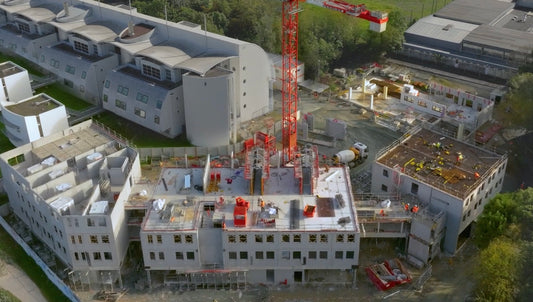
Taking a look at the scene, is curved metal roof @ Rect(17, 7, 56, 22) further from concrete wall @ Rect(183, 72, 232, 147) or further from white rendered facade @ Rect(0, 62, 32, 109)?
concrete wall @ Rect(183, 72, 232, 147)

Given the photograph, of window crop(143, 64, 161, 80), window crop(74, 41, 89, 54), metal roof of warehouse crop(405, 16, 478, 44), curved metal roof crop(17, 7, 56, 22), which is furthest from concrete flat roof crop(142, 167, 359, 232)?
metal roof of warehouse crop(405, 16, 478, 44)

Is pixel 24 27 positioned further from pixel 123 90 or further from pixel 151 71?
pixel 151 71

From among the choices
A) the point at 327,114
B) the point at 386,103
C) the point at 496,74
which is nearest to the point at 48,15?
the point at 327,114

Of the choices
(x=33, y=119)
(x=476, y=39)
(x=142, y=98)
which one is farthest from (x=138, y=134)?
(x=476, y=39)

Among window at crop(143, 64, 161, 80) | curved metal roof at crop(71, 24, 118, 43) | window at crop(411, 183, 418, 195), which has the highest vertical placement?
curved metal roof at crop(71, 24, 118, 43)

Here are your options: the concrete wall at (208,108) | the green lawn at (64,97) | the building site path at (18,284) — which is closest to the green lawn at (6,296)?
the building site path at (18,284)

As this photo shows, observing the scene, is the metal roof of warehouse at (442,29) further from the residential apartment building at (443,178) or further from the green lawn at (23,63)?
the green lawn at (23,63)
